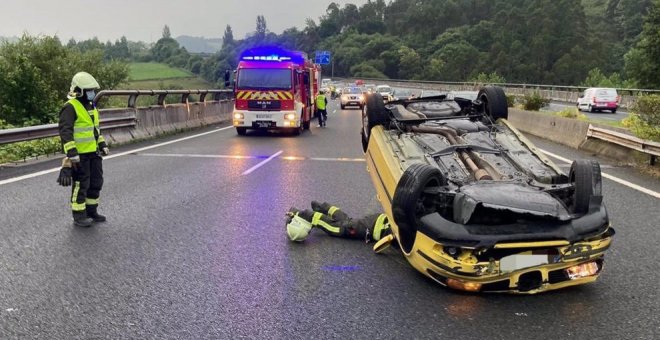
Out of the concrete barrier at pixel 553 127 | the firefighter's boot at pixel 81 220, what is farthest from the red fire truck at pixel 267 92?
the firefighter's boot at pixel 81 220

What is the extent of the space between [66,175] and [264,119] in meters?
12.4

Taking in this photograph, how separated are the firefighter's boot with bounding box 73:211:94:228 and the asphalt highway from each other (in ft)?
0.49

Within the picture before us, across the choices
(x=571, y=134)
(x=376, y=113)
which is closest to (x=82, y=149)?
(x=376, y=113)

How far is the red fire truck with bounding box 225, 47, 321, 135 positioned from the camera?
18.4m

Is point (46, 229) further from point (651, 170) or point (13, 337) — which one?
point (651, 170)

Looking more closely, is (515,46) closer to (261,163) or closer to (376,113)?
(261,163)

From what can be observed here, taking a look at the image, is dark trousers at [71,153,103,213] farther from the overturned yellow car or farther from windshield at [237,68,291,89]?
windshield at [237,68,291,89]

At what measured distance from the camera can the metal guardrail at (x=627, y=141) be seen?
1048 cm

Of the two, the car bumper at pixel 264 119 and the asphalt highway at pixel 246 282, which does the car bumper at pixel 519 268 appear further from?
the car bumper at pixel 264 119

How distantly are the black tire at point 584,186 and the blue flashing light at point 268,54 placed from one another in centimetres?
1564

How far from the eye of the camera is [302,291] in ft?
14.3

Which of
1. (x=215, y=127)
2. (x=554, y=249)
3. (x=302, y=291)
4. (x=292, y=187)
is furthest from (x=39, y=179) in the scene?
(x=215, y=127)

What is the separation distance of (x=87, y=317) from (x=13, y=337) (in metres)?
0.46

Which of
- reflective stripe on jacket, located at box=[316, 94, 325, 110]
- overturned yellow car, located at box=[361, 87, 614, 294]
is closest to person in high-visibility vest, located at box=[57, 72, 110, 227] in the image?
overturned yellow car, located at box=[361, 87, 614, 294]
